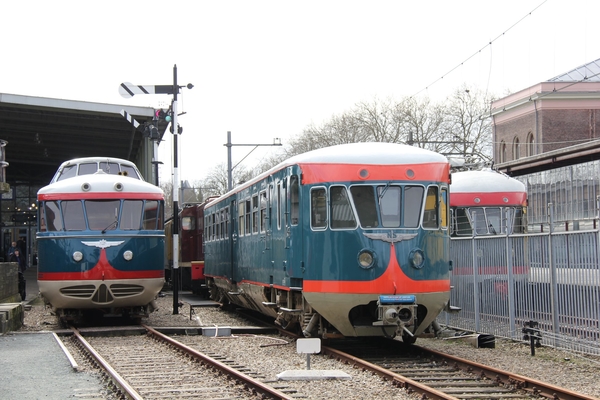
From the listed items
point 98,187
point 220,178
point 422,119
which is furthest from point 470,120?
point 98,187

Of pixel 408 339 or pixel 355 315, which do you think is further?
pixel 408 339

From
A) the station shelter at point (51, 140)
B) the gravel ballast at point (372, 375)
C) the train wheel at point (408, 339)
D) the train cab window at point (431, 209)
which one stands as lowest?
the gravel ballast at point (372, 375)

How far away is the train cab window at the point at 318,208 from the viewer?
12.2 m

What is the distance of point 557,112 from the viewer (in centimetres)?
4909

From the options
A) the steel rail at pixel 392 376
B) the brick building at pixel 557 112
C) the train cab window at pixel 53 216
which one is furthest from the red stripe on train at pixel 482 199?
the brick building at pixel 557 112

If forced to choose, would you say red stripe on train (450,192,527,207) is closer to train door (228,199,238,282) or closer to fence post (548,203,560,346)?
train door (228,199,238,282)

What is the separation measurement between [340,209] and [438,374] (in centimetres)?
279

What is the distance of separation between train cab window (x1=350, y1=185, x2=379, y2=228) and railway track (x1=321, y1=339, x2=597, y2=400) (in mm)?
1886

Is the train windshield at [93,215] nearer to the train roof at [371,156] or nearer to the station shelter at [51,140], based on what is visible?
the train roof at [371,156]

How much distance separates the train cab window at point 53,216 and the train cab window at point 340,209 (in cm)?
645

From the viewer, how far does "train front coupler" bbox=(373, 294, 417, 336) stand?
11477mm

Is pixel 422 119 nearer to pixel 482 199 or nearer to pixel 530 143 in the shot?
pixel 530 143

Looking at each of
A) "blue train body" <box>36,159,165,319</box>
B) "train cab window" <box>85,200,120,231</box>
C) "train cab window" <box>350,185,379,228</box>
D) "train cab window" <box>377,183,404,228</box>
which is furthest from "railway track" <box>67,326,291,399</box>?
"train cab window" <box>377,183,404,228</box>

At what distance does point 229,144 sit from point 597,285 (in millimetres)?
28332
